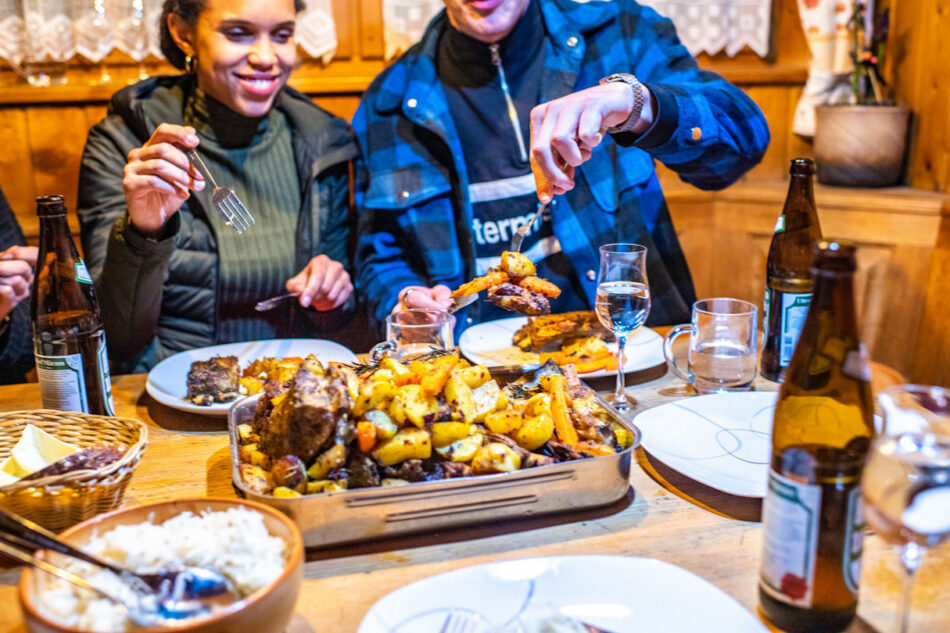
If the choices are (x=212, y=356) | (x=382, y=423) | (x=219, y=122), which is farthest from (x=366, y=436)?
(x=219, y=122)

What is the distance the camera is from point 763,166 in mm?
3373

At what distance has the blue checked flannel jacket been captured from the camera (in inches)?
84.4

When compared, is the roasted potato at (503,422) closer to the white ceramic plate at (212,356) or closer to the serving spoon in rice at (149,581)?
the serving spoon in rice at (149,581)

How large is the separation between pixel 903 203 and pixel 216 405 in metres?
2.50

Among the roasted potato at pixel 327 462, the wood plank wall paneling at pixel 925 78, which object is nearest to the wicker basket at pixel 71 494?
the roasted potato at pixel 327 462

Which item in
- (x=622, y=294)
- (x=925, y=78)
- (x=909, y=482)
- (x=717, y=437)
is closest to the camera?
(x=909, y=482)

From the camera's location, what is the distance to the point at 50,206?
3.92 feet

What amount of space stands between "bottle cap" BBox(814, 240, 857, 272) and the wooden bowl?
0.55m

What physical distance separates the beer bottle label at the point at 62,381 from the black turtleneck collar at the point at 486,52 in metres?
1.40

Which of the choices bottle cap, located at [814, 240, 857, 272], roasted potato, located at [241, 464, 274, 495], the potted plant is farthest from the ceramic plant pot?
roasted potato, located at [241, 464, 274, 495]

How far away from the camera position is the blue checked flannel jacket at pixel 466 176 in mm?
2145

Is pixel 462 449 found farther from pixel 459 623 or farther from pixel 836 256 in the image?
pixel 836 256

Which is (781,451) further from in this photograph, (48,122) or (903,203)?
(48,122)

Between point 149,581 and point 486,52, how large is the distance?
1800 millimetres
